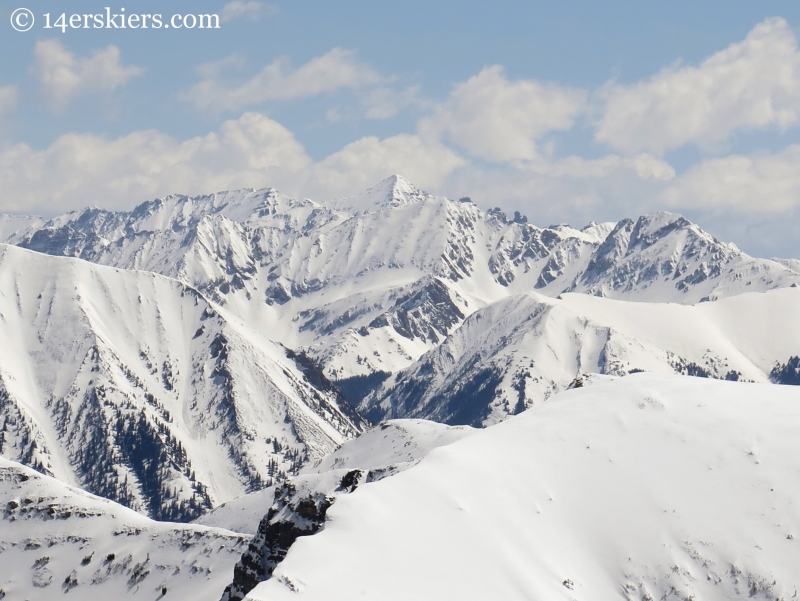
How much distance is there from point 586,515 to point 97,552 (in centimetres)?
9680

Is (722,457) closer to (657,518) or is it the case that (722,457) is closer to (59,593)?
(657,518)

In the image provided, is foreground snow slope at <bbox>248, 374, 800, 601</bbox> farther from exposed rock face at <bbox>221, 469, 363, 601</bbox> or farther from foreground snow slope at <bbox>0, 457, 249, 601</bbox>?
foreground snow slope at <bbox>0, 457, 249, 601</bbox>

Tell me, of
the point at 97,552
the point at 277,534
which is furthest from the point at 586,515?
the point at 97,552

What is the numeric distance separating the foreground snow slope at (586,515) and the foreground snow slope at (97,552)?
5397cm

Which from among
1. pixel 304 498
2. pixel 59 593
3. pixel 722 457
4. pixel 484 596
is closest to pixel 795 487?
pixel 722 457

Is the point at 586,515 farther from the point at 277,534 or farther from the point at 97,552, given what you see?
the point at 97,552

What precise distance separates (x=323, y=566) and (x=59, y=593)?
316ft

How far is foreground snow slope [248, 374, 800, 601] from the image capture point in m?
78.4

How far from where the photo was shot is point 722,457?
107 metres

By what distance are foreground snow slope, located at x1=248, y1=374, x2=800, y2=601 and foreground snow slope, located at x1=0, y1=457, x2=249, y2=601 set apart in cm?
5397

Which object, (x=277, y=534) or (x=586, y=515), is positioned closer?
(x=586, y=515)

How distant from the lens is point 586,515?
9881 cm

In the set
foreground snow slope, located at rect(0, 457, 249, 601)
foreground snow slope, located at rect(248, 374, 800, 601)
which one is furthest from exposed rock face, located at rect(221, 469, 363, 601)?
foreground snow slope, located at rect(0, 457, 249, 601)

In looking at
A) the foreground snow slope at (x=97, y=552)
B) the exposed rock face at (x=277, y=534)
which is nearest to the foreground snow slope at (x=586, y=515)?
the exposed rock face at (x=277, y=534)
